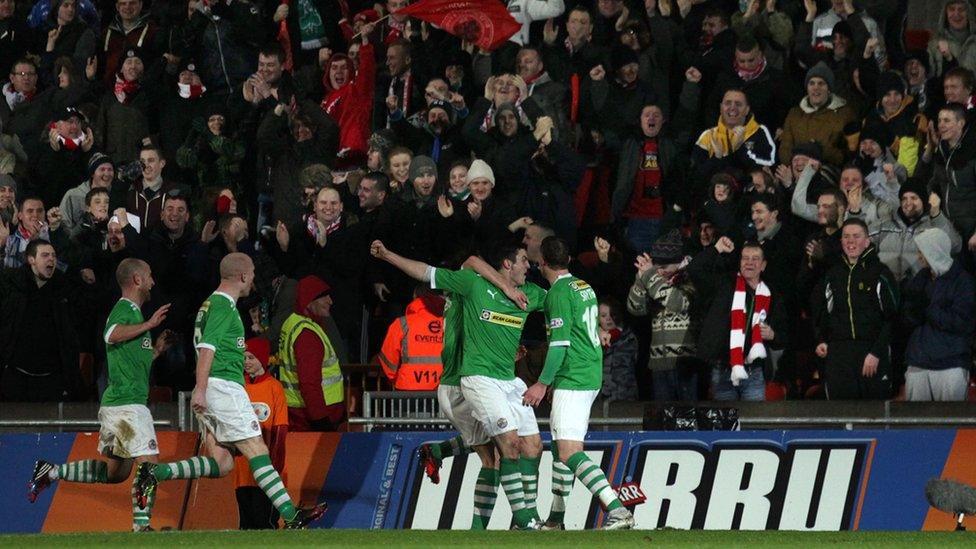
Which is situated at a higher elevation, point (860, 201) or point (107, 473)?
point (860, 201)

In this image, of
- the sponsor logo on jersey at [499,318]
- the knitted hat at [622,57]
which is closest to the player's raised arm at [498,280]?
the sponsor logo on jersey at [499,318]

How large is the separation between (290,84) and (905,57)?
5.97 meters

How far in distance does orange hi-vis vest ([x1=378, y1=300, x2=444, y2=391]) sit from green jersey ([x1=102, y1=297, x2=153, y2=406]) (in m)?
2.03

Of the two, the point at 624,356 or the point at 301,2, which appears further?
the point at 301,2

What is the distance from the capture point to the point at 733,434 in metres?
13.9

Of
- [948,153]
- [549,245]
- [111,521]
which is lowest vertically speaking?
[111,521]

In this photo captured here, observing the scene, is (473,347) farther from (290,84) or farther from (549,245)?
(290,84)

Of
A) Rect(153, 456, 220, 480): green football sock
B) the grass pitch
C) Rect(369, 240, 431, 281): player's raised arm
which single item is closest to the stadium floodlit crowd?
Rect(153, 456, 220, 480): green football sock

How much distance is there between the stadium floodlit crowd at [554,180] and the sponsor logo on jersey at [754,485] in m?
0.99

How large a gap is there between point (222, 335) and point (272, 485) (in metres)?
1.13

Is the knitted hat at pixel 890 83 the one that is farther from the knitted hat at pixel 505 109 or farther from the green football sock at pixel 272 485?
the green football sock at pixel 272 485

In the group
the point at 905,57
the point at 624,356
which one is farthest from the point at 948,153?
the point at 624,356

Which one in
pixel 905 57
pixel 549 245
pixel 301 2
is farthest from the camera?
pixel 301 2

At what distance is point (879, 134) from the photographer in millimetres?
16219
